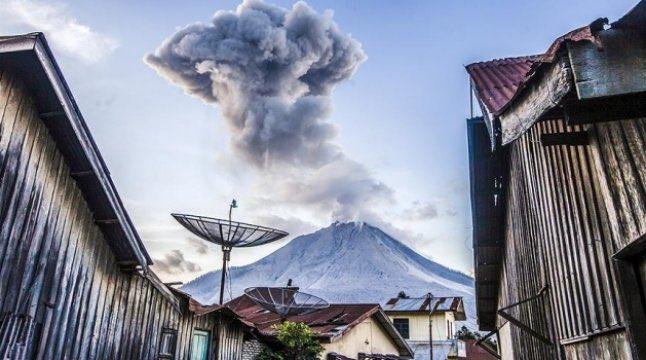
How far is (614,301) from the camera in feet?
13.8

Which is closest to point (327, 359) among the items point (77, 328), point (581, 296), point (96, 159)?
point (77, 328)

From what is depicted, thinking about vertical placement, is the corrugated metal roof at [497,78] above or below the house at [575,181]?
above

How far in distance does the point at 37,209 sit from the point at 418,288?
583 ft

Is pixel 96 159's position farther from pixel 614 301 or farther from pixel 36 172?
pixel 614 301

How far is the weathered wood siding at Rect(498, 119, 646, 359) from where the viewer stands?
3.80 m

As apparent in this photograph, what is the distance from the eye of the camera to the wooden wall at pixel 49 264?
7.52m

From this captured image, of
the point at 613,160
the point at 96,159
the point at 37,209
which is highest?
the point at 96,159

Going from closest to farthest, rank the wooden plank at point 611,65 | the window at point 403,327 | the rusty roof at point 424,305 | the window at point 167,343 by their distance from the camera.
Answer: the wooden plank at point 611,65 < the window at point 167,343 < the window at point 403,327 < the rusty roof at point 424,305

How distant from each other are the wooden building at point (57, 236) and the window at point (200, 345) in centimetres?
239

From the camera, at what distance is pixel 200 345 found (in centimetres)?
1388

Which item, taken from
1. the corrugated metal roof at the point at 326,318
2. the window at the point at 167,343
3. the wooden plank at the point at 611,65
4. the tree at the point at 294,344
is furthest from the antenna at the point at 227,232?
the wooden plank at the point at 611,65

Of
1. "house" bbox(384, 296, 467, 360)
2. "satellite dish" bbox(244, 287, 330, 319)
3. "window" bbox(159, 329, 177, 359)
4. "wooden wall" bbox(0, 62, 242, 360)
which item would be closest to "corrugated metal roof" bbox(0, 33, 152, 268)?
"wooden wall" bbox(0, 62, 242, 360)

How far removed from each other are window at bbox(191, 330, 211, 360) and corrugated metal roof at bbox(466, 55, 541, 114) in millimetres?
10528

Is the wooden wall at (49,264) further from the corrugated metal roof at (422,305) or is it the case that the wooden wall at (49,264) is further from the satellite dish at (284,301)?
the corrugated metal roof at (422,305)
